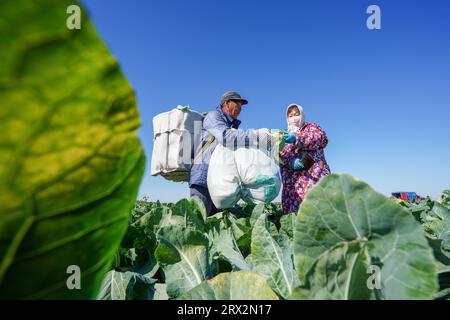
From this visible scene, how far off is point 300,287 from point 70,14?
0.51 meters

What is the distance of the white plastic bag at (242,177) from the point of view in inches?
149

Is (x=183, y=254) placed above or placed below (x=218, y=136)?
below

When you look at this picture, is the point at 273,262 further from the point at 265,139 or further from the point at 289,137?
the point at 289,137

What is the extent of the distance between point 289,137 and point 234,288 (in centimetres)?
368

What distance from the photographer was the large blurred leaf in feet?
0.96

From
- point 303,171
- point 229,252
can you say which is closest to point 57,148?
point 229,252

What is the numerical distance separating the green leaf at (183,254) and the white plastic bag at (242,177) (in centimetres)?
270

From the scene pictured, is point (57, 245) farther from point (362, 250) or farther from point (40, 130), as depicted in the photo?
point (362, 250)

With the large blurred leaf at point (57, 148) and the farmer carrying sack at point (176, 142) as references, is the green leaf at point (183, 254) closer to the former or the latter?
the large blurred leaf at point (57, 148)

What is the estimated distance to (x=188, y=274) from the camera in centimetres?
102

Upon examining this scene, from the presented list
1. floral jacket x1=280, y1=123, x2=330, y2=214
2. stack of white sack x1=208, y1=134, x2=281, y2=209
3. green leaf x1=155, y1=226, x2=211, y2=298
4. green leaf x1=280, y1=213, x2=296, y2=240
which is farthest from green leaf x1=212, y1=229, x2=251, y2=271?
floral jacket x1=280, y1=123, x2=330, y2=214

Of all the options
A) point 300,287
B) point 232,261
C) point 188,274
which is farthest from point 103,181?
point 232,261

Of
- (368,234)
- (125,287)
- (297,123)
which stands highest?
(297,123)

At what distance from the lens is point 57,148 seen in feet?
1.11
